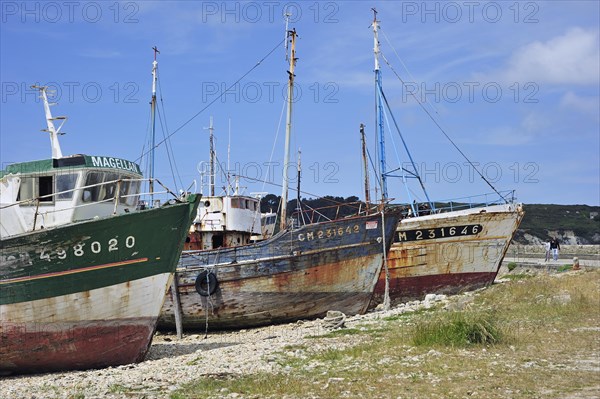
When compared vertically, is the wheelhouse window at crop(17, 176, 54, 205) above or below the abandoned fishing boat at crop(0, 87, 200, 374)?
above

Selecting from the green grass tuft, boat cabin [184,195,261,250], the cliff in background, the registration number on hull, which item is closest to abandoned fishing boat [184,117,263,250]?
boat cabin [184,195,261,250]

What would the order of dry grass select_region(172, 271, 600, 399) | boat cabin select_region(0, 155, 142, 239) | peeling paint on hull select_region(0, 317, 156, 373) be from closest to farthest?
dry grass select_region(172, 271, 600, 399) < peeling paint on hull select_region(0, 317, 156, 373) < boat cabin select_region(0, 155, 142, 239)

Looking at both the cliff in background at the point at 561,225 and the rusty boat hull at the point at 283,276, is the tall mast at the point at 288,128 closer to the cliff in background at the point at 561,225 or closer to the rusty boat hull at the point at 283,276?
the rusty boat hull at the point at 283,276

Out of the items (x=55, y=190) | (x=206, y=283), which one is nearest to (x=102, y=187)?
(x=55, y=190)

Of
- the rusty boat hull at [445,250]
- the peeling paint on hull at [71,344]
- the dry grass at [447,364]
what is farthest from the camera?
the rusty boat hull at [445,250]

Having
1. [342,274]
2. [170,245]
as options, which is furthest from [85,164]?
[342,274]

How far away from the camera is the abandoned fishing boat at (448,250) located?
1010 inches

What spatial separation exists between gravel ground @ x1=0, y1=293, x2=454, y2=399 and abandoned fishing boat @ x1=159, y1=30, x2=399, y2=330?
336 centimetres

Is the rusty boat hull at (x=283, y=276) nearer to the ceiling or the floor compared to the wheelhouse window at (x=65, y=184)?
nearer to the floor

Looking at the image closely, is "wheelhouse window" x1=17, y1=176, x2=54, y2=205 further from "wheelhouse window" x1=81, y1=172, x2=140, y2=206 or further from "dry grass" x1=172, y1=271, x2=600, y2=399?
"dry grass" x1=172, y1=271, x2=600, y2=399

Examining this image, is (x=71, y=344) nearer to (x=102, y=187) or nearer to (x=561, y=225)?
(x=102, y=187)

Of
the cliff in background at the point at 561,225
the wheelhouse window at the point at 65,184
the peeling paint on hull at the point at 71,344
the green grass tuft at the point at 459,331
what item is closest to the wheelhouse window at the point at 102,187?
the wheelhouse window at the point at 65,184

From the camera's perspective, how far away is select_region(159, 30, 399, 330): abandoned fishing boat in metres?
20.7

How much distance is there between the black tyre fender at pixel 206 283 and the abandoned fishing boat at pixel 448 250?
722 cm
